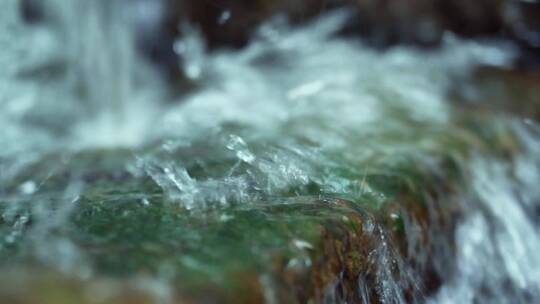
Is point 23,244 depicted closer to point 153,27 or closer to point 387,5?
point 153,27

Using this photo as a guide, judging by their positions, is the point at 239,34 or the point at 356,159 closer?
the point at 356,159

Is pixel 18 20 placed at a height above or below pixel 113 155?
above

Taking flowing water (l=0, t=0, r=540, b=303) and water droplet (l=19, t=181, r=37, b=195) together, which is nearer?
flowing water (l=0, t=0, r=540, b=303)

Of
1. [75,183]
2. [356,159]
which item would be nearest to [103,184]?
[75,183]

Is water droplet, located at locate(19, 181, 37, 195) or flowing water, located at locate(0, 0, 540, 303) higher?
water droplet, located at locate(19, 181, 37, 195)

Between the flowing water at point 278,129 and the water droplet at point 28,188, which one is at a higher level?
the water droplet at point 28,188

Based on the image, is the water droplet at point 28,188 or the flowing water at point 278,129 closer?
the flowing water at point 278,129

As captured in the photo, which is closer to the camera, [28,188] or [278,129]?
[28,188]

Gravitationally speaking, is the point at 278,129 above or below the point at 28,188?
below
